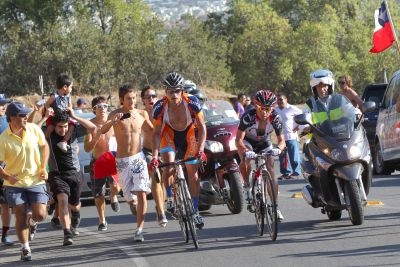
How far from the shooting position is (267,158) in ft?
42.4

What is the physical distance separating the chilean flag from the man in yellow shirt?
14.1 meters

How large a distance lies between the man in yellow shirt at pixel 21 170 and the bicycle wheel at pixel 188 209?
1.55 meters

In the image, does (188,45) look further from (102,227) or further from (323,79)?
(323,79)

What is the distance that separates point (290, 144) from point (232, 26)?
256 feet

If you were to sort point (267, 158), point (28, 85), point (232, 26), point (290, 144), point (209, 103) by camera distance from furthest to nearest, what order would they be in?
point (232, 26)
point (28, 85)
point (290, 144)
point (209, 103)
point (267, 158)

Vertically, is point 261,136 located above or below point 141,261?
above

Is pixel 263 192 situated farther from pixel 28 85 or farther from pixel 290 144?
pixel 28 85

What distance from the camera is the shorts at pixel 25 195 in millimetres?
12048

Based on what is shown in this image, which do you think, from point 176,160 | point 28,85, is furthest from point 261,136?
point 28,85

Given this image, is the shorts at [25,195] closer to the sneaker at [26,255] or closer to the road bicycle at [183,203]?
the sneaker at [26,255]

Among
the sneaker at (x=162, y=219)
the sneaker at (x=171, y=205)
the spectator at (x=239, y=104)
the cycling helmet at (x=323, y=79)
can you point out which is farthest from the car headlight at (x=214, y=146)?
the spectator at (x=239, y=104)

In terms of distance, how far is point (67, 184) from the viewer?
13.5m

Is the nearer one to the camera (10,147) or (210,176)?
(10,147)

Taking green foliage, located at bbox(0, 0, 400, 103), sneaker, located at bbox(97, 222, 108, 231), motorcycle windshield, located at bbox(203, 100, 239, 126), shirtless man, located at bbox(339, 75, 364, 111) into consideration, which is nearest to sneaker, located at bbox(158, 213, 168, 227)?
sneaker, located at bbox(97, 222, 108, 231)
